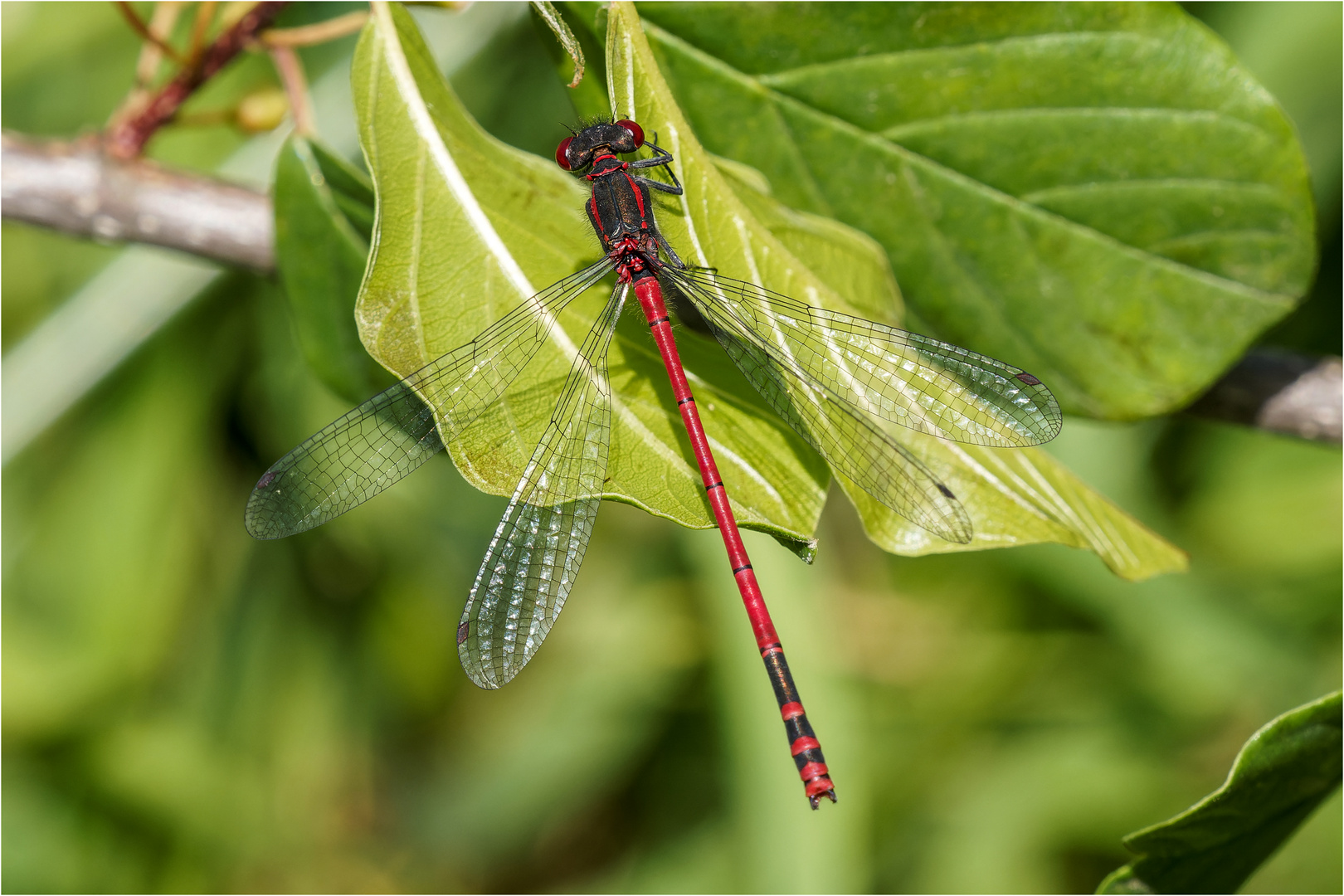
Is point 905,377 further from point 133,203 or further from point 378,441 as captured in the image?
point 133,203

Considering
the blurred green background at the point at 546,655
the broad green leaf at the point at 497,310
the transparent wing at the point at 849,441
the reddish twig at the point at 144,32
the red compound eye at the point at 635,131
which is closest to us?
the broad green leaf at the point at 497,310

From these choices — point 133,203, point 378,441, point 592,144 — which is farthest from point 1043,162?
point 133,203

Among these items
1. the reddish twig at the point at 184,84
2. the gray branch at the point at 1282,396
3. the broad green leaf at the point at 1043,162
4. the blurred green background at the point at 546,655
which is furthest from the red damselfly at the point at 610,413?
the blurred green background at the point at 546,655

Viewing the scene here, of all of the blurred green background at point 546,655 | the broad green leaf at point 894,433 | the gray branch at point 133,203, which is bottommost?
the blurred green background at point 546,655

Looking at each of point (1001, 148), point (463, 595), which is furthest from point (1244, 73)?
point (463, 595)

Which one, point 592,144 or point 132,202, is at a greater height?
point 132,202

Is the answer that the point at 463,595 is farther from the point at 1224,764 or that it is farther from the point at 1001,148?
the point at 1224,764

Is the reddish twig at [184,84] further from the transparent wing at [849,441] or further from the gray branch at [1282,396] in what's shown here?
the gray branch at [1282,396]
